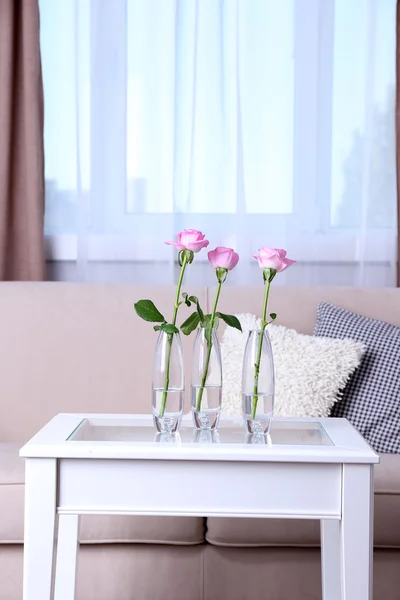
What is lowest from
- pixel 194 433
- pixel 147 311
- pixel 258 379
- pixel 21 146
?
pixel 194 433

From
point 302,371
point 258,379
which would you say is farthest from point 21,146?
point 258,379

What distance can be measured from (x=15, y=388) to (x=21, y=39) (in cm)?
131

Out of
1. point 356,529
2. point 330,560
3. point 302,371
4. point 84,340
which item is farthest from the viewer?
point 84,340

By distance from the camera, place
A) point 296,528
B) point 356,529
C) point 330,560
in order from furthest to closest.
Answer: point 296,528 < point 330,560 < point 356,529

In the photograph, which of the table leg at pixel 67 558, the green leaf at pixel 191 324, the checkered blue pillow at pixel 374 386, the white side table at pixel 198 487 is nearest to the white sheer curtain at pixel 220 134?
the checkered blue pillow at pixel 374 386

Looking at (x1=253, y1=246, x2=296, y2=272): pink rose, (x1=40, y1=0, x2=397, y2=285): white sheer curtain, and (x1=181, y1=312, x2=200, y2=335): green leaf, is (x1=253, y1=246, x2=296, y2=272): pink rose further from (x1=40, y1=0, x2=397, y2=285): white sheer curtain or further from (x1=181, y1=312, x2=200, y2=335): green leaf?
(x1=40, y1=0, x2=397, y2=285): white sheer curtain

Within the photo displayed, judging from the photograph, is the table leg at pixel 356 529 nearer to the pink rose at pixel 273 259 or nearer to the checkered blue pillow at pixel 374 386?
the pink rose at pixel 273 259

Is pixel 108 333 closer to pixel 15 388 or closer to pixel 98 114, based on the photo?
pixel 15 388

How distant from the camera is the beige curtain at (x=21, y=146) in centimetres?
291

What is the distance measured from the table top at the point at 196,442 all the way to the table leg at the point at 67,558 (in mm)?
245

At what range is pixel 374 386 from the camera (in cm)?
223

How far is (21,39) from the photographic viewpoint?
2953mm

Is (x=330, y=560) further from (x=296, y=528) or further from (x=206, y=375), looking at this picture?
(x=206, y=375)

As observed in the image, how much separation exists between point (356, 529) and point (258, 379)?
304 mm
